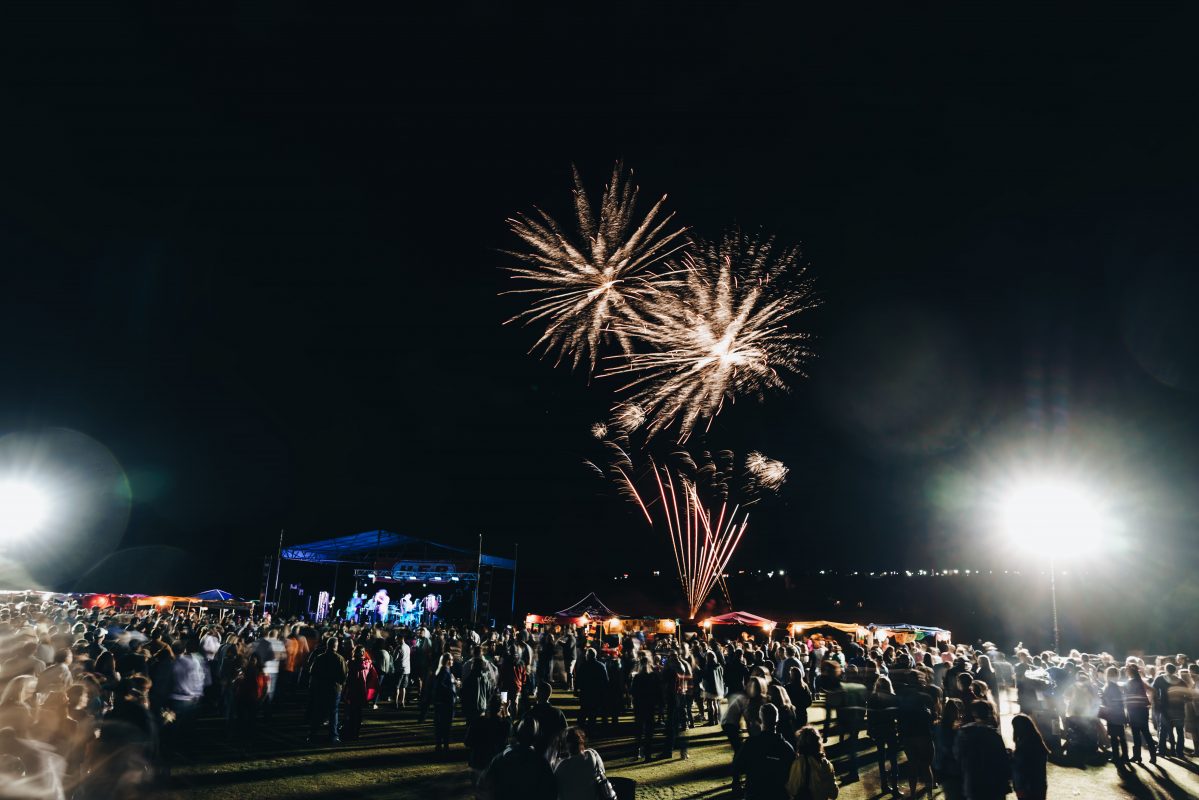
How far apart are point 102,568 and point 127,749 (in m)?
76.9

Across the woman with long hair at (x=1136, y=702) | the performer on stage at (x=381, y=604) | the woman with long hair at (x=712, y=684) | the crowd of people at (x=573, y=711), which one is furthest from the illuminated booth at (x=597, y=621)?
the woman with long hair at (x=1136, y=702)

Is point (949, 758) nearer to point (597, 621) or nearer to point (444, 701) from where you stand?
point (444, 701)

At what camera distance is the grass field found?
8.87m

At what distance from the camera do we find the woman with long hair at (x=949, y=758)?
283 inches

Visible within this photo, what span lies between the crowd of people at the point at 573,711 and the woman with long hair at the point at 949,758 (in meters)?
0.02

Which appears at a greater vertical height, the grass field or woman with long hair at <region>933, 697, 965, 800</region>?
woman with long hair at <region>933, 697, 965, 800</region>

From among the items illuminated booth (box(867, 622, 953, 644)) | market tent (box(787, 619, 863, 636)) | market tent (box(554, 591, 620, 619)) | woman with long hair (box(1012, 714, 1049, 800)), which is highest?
woman with long hair (box(1012, 714, 1049, 800))

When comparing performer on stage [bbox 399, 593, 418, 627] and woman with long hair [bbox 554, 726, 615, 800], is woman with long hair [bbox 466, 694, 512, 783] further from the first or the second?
performer on stage [bbox 399, 593, 418, 627]

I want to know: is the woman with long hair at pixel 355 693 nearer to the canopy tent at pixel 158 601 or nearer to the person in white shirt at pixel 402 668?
the person in white shirt at pixel 402 668

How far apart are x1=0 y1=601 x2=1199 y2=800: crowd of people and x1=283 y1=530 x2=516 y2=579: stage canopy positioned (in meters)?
13.8

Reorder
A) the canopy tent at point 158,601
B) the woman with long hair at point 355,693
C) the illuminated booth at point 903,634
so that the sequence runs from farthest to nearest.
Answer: the canopy tent at point 158,601 → the illuminated booth at point 903,634 → the woman with long hair at point 355,693

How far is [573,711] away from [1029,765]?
520 inches

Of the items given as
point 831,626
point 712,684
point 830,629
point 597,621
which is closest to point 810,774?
point 712,684

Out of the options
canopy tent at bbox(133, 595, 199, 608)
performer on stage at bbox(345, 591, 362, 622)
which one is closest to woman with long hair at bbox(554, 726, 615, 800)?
performer on stage at bbox(345, 591, 362, 622)
